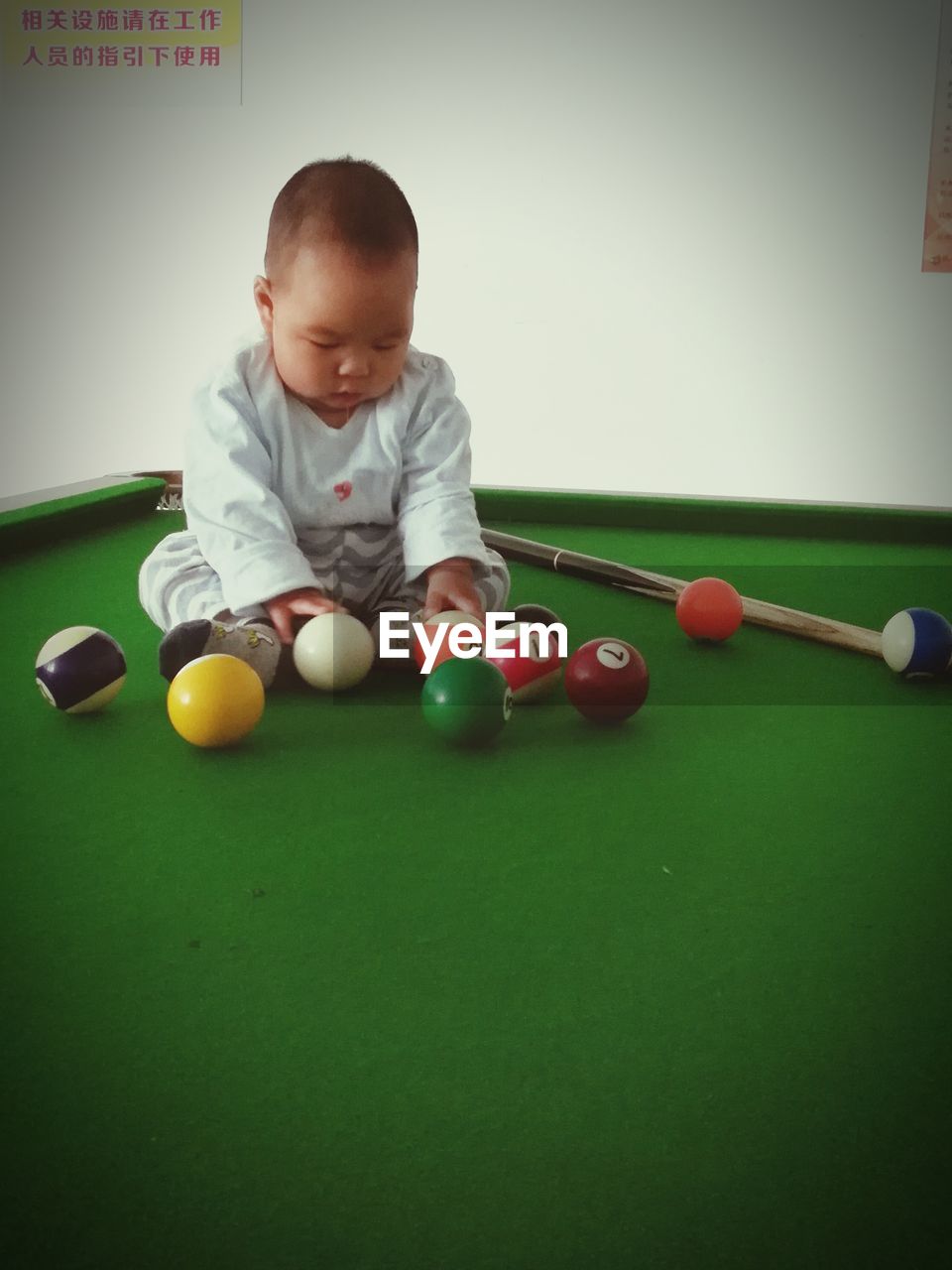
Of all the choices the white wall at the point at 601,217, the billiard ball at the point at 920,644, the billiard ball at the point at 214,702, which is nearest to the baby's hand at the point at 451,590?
the billiard ball at the point at 214,702

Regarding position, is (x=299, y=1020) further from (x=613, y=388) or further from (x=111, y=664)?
(x=613, y=388)

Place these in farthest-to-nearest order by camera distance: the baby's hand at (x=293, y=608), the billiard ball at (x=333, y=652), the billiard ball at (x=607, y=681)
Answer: the baby's hand at (x=293, y=608)
the billiard ball at (x=333, y=652)
the billiard ball at (x=607, y=681)

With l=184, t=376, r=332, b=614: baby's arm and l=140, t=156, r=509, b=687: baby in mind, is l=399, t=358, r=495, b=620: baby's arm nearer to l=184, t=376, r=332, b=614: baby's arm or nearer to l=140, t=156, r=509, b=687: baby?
l=140, t=156, r=509, b=687: baby

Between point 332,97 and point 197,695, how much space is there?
3.10m

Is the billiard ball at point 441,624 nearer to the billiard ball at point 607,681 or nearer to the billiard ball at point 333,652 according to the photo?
the billiard ball at point 333,652

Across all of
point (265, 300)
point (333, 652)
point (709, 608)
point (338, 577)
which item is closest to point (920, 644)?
point (709, 608)

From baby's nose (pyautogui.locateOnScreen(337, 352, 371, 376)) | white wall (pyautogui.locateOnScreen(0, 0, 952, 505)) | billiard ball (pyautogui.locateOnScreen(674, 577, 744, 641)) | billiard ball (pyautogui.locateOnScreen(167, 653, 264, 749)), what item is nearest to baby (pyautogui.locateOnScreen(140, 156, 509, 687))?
baby's nose (pyautogui.locateOnScreen(337, 352, 371, 376))

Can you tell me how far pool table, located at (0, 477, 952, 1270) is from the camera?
53cm

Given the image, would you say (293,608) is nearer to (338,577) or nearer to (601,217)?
(338,577)

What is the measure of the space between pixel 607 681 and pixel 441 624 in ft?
0.85

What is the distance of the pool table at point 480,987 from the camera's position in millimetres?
529

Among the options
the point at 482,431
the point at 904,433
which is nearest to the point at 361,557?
the point at 482,431

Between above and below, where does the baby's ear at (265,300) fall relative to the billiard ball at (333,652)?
above

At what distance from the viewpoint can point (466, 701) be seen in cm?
117
